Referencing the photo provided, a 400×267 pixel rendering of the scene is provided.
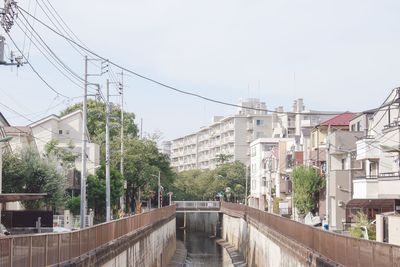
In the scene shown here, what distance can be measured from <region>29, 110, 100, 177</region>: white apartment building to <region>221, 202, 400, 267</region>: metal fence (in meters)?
35.0

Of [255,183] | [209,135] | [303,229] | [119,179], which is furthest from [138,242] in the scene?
[209,135]

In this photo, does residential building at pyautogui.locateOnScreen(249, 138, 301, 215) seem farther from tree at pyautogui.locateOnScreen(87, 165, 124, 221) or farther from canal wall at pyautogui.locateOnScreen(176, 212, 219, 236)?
tree at pyautogui.locateOnScreen(87, 165, 124, 221)

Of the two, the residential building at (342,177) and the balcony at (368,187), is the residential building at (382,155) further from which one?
the residential building at (342,177)

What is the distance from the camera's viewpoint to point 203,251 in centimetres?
8962

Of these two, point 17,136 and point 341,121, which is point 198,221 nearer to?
point 341,121

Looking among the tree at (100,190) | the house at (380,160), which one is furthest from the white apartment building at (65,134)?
the house at (380,160)

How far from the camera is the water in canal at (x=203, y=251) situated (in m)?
75.4

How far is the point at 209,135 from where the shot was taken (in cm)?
18538

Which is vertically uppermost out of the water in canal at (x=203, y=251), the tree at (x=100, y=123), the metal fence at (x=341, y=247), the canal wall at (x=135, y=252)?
the tree at (x=100, y=123)

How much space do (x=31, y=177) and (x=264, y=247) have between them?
19.7 m

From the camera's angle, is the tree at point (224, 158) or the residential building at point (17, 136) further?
the tree at point (224, 158)

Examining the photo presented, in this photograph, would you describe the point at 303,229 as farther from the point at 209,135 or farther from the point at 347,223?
the point at 209,135

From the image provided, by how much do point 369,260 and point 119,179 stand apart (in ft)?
161

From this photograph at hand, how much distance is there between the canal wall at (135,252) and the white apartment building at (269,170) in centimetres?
2337
